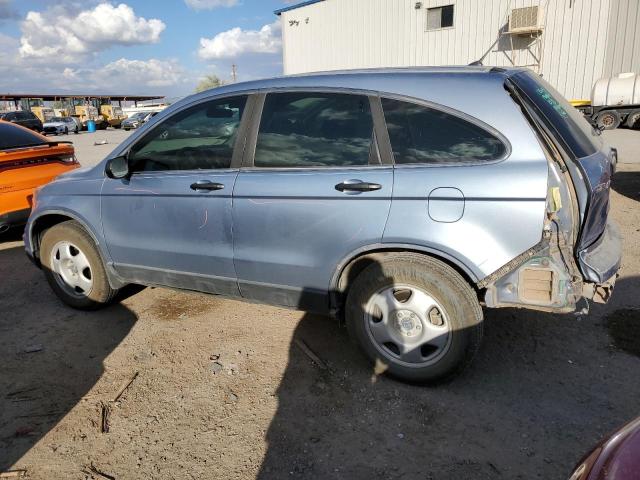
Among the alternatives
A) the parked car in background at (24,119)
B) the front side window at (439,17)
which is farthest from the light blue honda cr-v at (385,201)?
the parked car in background at (24,119)

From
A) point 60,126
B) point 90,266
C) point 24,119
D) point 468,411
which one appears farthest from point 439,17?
point 60,126

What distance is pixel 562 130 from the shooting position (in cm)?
267

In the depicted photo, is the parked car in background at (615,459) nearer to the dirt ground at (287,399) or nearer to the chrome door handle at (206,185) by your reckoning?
the dirt ground at (287,399)

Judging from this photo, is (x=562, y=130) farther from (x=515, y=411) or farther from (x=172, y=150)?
(x=172, y=150)

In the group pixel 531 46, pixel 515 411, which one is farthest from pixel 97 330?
pixel 531 46

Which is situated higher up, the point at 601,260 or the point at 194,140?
the point at 194,140

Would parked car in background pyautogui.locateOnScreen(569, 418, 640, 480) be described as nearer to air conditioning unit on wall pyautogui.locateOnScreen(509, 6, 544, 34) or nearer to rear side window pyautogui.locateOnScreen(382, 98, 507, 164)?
rear side window pyautogui.locateOnScreen(382, 98, 507, 164)

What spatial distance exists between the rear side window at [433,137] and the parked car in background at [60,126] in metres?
36.5

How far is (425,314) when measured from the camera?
111 inches

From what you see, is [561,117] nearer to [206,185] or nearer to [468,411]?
[468,411]

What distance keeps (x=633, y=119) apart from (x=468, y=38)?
284 inches

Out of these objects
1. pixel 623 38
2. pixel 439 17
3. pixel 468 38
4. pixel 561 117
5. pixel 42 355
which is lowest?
pixel 42 355

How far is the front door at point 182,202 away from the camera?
3289 mm

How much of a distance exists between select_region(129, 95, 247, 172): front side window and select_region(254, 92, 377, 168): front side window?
10.1 inches
